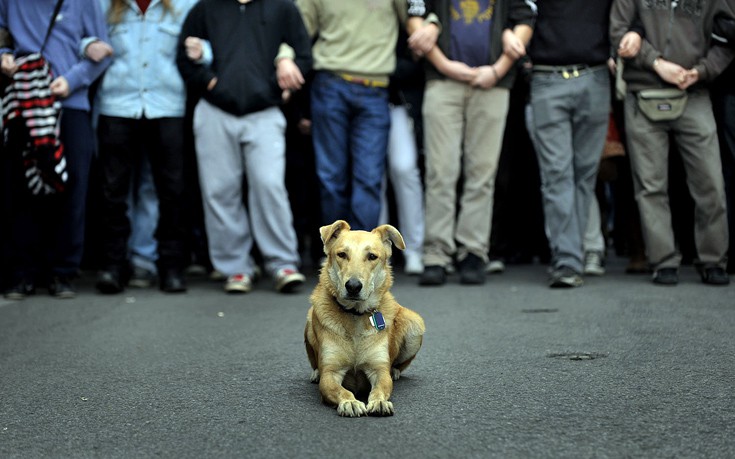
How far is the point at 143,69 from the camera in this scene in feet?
25.7

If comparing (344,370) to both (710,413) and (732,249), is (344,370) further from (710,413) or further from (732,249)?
(732,249)

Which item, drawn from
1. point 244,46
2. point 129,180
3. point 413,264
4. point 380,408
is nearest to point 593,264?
point 413,264

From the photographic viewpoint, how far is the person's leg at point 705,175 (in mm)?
7578

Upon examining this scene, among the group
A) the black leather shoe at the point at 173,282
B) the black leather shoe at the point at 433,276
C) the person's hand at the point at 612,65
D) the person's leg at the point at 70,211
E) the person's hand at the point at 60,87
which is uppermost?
the person's hand at the point at 612,65

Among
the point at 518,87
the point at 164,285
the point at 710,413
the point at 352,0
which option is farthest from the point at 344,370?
the point at 518,87

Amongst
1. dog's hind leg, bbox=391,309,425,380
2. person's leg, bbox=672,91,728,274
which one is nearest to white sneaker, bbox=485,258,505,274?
person's leg, bbox=672,91,728,274

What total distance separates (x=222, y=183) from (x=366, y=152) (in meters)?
1.13

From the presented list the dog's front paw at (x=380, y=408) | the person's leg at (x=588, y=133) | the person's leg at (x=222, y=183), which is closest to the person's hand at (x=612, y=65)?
the person's leg at (x=588, y=133)

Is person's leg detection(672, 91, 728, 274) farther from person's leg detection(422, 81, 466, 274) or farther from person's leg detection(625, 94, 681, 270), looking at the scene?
person's leg detection(422, 81, 466, 274)

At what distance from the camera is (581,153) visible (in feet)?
26.3

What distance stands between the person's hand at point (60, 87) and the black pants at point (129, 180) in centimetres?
44

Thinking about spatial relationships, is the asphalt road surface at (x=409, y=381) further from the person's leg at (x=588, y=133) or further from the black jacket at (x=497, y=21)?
the black jacket at (x=497, y=21)

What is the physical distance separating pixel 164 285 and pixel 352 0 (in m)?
2.60

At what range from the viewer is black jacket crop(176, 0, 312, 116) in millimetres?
7746
